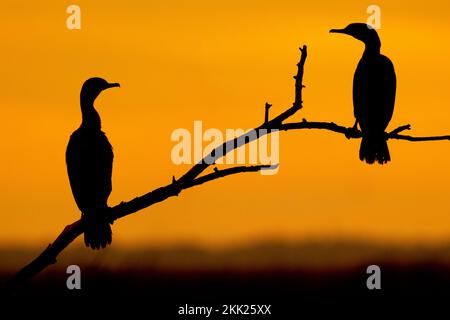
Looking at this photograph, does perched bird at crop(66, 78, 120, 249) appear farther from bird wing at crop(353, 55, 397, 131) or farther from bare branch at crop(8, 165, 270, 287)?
bird wing at crop(353, 55, 397, 131)

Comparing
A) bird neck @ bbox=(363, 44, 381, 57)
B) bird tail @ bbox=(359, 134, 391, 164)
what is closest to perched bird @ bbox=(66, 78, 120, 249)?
bird tail @ bbox=(359, 134, 391, 164)

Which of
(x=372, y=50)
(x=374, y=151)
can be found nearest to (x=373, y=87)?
(x=372, y=50)

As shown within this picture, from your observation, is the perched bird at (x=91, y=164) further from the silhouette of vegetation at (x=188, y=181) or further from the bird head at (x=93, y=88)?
the silhouette of vegetation at (x=188, y=181)

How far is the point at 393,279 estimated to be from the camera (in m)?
23.1

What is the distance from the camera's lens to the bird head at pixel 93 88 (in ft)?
33.7

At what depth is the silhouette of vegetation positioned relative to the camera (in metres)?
7.70

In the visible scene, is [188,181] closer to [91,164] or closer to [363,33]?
[91,164]

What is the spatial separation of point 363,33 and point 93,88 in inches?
98.3

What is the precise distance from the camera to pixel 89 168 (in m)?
10.1

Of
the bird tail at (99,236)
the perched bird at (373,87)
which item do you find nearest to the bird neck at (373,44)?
the perched bird at (373,87)

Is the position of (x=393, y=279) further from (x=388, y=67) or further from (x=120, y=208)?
(x=120, y=208)
